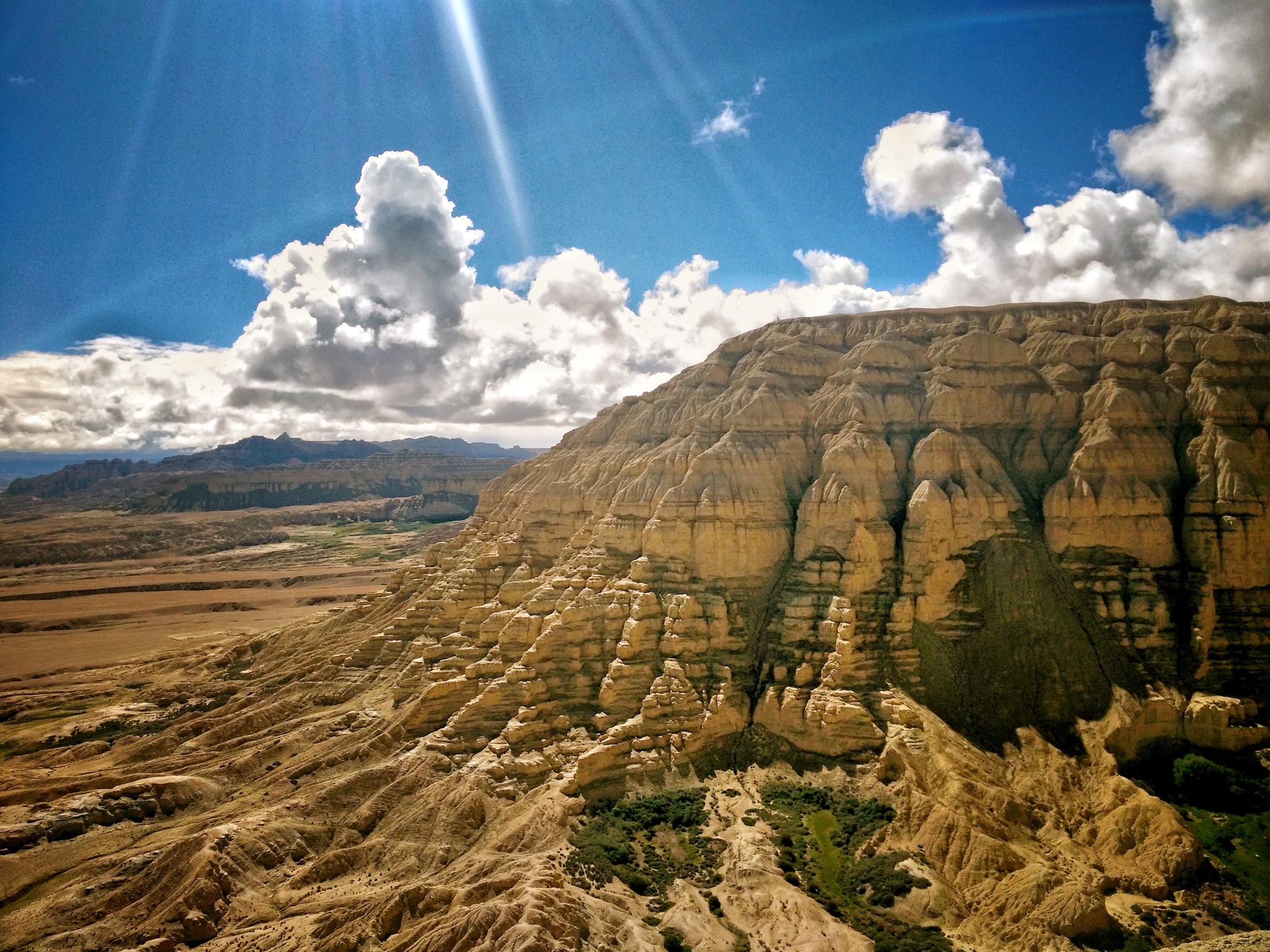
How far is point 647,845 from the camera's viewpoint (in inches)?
1671

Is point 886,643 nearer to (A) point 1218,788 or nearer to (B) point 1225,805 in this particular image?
(A) point 1218,788

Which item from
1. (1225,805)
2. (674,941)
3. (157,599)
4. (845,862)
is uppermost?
(157,599)

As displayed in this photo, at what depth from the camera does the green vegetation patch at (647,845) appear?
39125 millimetres

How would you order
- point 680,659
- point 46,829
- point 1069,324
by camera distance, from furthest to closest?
point 1069,324 < point 680,659 < point 46,829

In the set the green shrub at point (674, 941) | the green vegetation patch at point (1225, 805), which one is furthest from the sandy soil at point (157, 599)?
the green vegetation patch at point (1225, 805)

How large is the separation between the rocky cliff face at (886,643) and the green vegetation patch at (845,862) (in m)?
1.65

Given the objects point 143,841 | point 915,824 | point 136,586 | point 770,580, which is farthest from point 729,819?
Result: point 136,586

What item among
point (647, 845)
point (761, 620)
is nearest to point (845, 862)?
point (647, 845)

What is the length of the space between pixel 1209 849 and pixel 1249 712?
12.0 meters

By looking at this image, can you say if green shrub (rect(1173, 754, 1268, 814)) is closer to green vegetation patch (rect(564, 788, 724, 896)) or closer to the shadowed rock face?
the shadowed rock face

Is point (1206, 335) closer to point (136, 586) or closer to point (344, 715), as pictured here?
point (344, 715)

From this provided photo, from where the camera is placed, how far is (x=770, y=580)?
59.3 metres

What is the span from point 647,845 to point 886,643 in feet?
75.5

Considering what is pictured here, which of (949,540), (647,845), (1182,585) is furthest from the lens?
(949,540)
